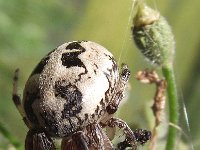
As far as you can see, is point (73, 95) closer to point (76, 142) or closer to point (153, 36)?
point (76, 142)

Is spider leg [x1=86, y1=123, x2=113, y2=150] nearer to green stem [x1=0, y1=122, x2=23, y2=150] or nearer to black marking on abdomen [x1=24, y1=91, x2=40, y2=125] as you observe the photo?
black marking on abdomen [x1=24, y1=91, x2=40, y2=125]

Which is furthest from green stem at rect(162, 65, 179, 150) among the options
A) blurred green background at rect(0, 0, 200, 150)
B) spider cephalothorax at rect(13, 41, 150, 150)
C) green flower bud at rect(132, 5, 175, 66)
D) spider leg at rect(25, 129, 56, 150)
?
blurred green background at rect(0, 0, 200, 150)

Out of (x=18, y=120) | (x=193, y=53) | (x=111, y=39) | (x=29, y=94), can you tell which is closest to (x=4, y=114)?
(x=18, y=120)

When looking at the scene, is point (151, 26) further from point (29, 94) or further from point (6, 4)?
point (6, 4)

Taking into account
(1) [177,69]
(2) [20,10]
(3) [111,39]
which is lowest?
(1) [177,69]

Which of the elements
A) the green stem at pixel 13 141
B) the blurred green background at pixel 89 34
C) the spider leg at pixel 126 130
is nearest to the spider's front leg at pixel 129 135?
the spider leg at pixel 126 130

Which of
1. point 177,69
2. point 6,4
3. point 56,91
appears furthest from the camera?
point 177,69

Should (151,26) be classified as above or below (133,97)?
above

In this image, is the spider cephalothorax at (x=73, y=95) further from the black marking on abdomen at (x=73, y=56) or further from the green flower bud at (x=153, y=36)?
the green flower bud at (x=153, y=36)
